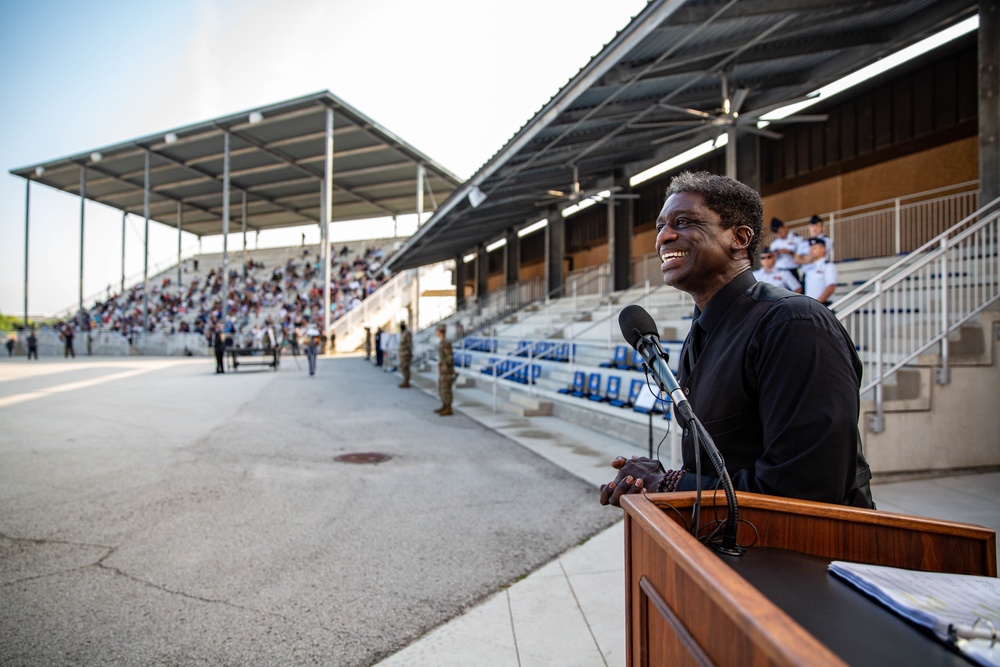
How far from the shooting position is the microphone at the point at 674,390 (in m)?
1.31

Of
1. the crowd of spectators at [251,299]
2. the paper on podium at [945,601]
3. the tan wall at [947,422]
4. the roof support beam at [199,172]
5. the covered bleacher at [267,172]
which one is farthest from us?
the crowd of spectators at [251,299]

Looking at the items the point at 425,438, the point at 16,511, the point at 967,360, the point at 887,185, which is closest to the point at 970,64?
the point at 887,185

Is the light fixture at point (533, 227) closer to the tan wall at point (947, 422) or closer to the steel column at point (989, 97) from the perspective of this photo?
the steel column at point (989, 97)

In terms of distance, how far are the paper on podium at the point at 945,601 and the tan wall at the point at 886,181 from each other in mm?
14840

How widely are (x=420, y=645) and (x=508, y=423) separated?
25.8 feet

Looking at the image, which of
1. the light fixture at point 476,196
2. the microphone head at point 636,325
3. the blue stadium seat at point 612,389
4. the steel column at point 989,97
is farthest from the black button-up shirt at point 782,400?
the light fixture at point 476,196

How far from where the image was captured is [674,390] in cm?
147

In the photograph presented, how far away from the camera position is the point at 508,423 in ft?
35.9

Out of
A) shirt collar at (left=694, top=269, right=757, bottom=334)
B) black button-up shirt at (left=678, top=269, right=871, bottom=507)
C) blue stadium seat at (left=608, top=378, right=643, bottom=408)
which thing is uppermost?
shirt collar at (left=694, top=269, right=757, bottom=334)

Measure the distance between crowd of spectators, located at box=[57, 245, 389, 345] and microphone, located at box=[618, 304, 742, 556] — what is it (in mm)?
34288

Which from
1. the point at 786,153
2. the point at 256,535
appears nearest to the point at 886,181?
the point at 786,153

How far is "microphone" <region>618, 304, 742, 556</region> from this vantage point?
51.4 inches

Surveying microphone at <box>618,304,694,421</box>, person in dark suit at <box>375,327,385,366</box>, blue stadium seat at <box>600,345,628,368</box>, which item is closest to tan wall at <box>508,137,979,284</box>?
blue stadium seat at <box>600,345,628,368</box>

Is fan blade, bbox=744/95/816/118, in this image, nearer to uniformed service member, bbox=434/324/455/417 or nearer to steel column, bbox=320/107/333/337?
uniformed service member, bbox=434/324/455/417
